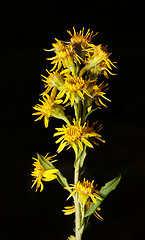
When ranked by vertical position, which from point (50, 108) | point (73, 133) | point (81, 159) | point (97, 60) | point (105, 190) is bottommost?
point (105, 190)

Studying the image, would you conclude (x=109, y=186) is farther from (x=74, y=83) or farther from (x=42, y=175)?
(x=74, y=83)

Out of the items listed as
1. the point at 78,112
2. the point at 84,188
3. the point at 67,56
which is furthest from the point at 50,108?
the point at 84,188

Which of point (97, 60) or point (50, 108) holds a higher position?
point (97, 60)

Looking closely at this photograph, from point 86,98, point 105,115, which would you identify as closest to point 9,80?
point 105,115

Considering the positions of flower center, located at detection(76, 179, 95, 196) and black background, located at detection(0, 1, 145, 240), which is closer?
flower center, located at detection(76, 179, 95, 196)

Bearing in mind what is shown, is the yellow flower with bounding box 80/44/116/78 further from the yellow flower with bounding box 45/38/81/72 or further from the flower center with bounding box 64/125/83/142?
the flower center with bounding box 64/125/83/142

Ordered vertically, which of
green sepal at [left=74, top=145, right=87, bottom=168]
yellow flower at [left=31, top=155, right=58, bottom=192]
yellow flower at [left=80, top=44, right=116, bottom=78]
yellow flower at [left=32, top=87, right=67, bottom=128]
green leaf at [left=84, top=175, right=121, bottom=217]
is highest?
yellow flower at [left=80, top=44, right=116, bottom=78]

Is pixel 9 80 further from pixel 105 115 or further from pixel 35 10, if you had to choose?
pixel 105 115

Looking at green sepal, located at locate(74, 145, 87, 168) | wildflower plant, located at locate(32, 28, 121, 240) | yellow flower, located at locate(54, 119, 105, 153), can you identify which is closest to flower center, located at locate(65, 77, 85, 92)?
wildflower plant, located at locate(32, 28, 121, 240)

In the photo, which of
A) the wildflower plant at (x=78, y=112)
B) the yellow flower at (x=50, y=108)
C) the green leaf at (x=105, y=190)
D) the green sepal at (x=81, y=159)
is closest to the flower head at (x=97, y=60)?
the wildflower plant at (x=78, y=112)
